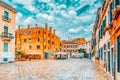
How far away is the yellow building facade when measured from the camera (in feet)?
94.8

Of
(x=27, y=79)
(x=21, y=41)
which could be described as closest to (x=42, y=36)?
(x=21, y=41)

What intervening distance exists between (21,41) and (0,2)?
30.5m

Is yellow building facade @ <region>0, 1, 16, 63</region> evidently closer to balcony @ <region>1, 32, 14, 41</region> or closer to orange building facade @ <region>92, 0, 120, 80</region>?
balcony @ <region>1, 32, 14, 41</region>

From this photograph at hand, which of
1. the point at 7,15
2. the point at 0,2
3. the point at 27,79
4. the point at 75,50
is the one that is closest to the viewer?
the point at 27,79

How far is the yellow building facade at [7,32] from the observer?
94.8 ft

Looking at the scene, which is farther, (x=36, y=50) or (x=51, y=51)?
(x=51, y=51)

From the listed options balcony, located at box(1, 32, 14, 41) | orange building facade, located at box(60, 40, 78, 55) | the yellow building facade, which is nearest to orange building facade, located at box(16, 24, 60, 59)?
the yellow building facade

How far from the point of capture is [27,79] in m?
12.2

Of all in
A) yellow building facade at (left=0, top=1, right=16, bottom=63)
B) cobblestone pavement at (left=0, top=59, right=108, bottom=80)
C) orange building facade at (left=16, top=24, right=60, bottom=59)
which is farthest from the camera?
Result: orange building facade at (left=16, top=24, right=60, bottom=59)

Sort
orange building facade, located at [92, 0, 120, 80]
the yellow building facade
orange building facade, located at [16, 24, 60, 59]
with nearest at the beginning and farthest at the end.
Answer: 1. orange building facade, located at [92, 0, 120, 80]
2. the yellow building facade
3. orange building facade, located at [16, 24, 60, 59]

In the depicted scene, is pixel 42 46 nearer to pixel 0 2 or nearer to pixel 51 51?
pixel 51 51

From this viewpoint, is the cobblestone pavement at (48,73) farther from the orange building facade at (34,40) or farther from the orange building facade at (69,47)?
the orange building facade at (69,47)

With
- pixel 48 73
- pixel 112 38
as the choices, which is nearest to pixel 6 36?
pixel 48 73

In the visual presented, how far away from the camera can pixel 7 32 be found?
30391mm
